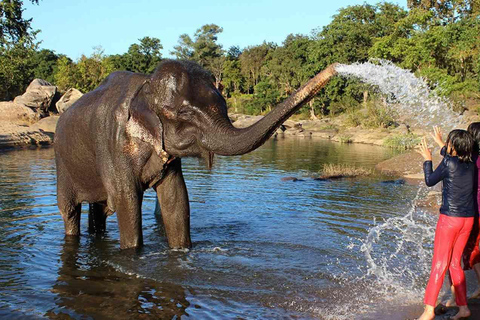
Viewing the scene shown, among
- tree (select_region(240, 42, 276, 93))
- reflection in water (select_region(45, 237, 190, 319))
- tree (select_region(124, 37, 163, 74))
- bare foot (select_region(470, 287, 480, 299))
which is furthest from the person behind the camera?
tree (select_region(240, 42, 276, 93))

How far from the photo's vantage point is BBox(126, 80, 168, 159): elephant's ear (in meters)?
6.60

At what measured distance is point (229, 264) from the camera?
25.1 ft

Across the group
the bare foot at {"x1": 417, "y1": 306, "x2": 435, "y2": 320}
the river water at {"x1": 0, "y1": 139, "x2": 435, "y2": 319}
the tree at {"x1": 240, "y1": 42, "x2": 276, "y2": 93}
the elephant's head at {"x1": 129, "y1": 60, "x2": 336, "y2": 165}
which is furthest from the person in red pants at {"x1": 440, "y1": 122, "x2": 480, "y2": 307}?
the tree at {"x1": 240, "y1": 42, "x2": 276, "y2": 93}

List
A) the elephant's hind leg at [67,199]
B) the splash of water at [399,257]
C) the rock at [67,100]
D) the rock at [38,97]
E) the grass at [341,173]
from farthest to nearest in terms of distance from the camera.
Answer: the rock at [38,97]
the rock at [67,100]
the grass at [341,173]
the elephant's hind leg at [67,199]
the splash of water at [399,257]

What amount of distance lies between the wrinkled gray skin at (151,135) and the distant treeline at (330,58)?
1706cm

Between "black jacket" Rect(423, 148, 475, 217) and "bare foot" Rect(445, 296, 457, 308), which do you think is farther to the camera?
"bare foot" Rect(445, 296, 457, 308)

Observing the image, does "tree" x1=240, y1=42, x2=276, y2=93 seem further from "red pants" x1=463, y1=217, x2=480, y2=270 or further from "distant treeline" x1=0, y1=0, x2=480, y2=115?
"red pants" x1=463, y1=217, x2=480, y2=270

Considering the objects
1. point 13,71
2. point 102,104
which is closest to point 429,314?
point 102,104

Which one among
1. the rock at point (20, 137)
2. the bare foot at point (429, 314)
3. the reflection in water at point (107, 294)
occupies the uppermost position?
the rock at point (20, 137)

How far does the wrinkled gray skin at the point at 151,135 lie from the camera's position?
6082mm

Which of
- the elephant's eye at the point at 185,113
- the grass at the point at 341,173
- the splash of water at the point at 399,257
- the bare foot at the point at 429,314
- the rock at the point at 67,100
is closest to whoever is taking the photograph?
the bare foot at the point at 429,314

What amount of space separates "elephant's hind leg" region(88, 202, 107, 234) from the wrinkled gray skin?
0.78 m

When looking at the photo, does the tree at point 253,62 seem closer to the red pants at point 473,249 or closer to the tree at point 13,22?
the tree at point 13,22

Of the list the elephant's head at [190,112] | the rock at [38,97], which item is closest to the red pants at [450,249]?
the elephant's head at [190,112]
